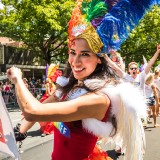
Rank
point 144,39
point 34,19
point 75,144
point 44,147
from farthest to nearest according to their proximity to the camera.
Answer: point 144,39
point 34,19
point 44,147
point 75,144

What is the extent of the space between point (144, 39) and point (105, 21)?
2055 centimetres

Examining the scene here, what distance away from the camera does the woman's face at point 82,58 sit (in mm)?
1941

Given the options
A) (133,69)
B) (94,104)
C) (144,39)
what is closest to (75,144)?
(94,104)

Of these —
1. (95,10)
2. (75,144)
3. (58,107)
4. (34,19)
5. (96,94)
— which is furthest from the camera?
(34,19)

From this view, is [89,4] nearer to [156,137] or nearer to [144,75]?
[144,75]

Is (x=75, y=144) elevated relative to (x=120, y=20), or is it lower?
lower

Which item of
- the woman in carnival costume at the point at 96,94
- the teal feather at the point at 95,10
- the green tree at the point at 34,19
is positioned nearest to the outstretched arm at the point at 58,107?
the woman in carnival costume at the point at 96,94

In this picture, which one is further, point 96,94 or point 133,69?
point 133,69

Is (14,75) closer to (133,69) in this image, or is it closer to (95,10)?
(95,10)

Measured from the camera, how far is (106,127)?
187 centimetres

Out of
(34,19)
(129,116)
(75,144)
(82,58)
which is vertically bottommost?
(75,144)

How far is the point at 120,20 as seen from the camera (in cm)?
210

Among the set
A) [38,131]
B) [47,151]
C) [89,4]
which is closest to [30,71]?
[38,131]

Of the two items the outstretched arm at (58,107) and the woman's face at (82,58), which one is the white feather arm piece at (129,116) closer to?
the outstretched arm at (58,107)
